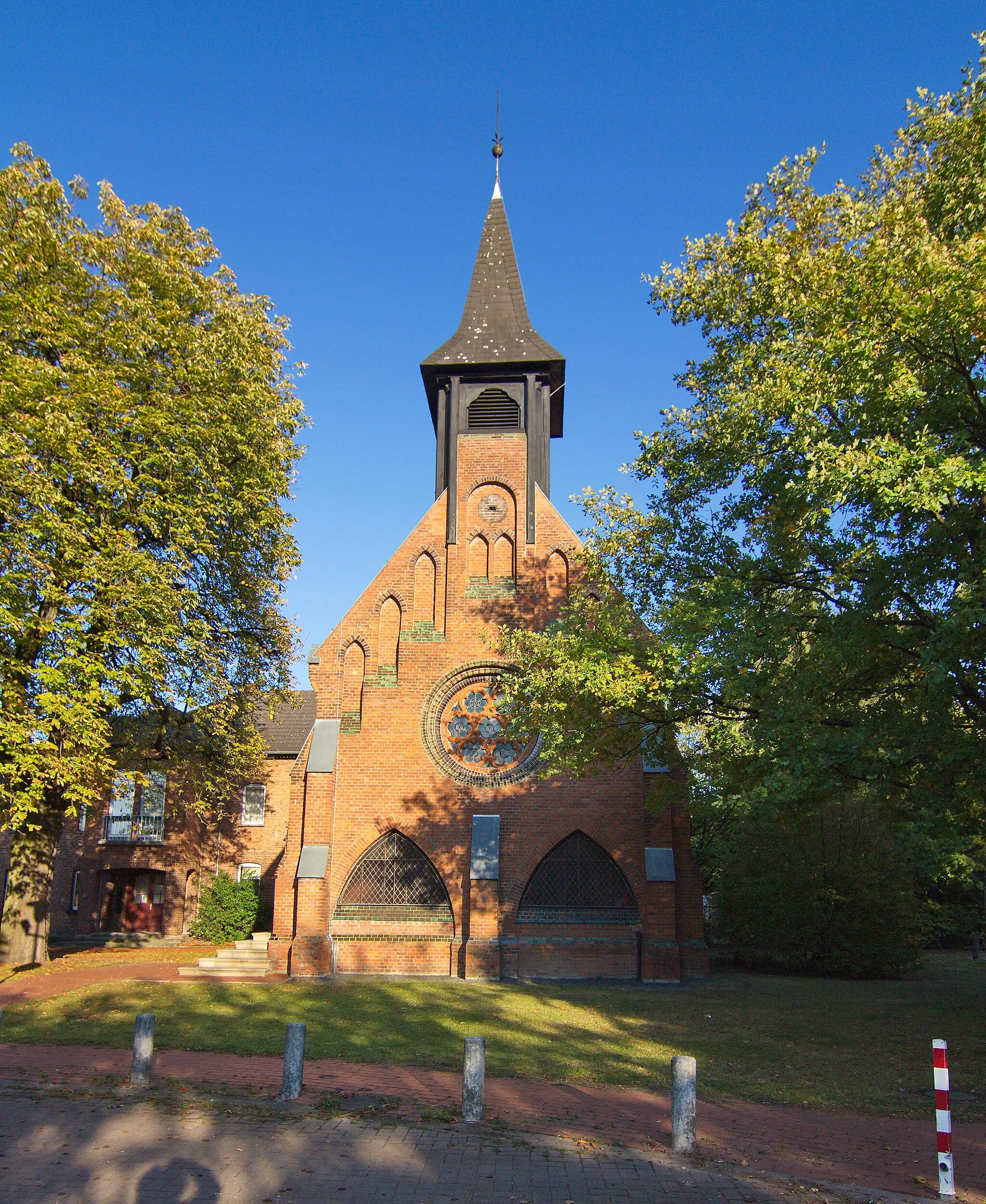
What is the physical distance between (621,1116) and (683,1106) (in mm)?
1220

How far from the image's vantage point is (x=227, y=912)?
Answer: 22812 mm

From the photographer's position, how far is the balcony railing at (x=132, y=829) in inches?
1052

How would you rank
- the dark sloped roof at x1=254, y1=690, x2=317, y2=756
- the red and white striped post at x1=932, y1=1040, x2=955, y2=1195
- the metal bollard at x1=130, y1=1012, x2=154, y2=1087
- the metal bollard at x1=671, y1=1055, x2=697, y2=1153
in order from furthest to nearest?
the dark sloped roof at x1=254, y1=690, x2=317, y2=756
the metal bollard at x1=130, y1=1012, x2=154, y2=1087
the metal bollard at x1=671, y1=1055, x2=697, y2=1153
the red and white striped post at x1=932, y1=1040, x2=955, y2=1195

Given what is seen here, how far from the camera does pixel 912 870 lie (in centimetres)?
1994

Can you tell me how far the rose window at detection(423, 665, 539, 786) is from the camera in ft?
62.4

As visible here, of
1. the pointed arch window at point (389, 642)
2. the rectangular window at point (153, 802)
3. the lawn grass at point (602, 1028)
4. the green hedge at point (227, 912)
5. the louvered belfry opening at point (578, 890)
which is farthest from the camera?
the rectangular window at point (153, 802)

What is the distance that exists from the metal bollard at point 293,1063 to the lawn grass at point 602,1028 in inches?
87.3

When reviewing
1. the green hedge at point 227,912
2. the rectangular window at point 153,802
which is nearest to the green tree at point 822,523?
the green hedge at point 227,912

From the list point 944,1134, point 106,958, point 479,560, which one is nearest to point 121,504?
point 479,560

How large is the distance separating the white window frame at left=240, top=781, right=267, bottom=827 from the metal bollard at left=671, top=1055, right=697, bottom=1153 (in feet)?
71.5

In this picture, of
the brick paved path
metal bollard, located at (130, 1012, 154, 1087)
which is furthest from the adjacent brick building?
the brick paved path

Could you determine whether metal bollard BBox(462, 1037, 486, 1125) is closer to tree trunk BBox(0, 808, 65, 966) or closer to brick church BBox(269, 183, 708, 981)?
brick church BBox(269, 183, 708, 981)

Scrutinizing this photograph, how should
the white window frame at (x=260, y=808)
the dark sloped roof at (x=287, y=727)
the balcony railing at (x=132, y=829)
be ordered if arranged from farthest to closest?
the dark sloped roof at (x=287, y=727), the white window frame at (x=260, y=808), the balcony railing at (x=132, y=829)

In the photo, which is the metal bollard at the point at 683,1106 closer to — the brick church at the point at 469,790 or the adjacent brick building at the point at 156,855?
the brick church at the point at 469,790
